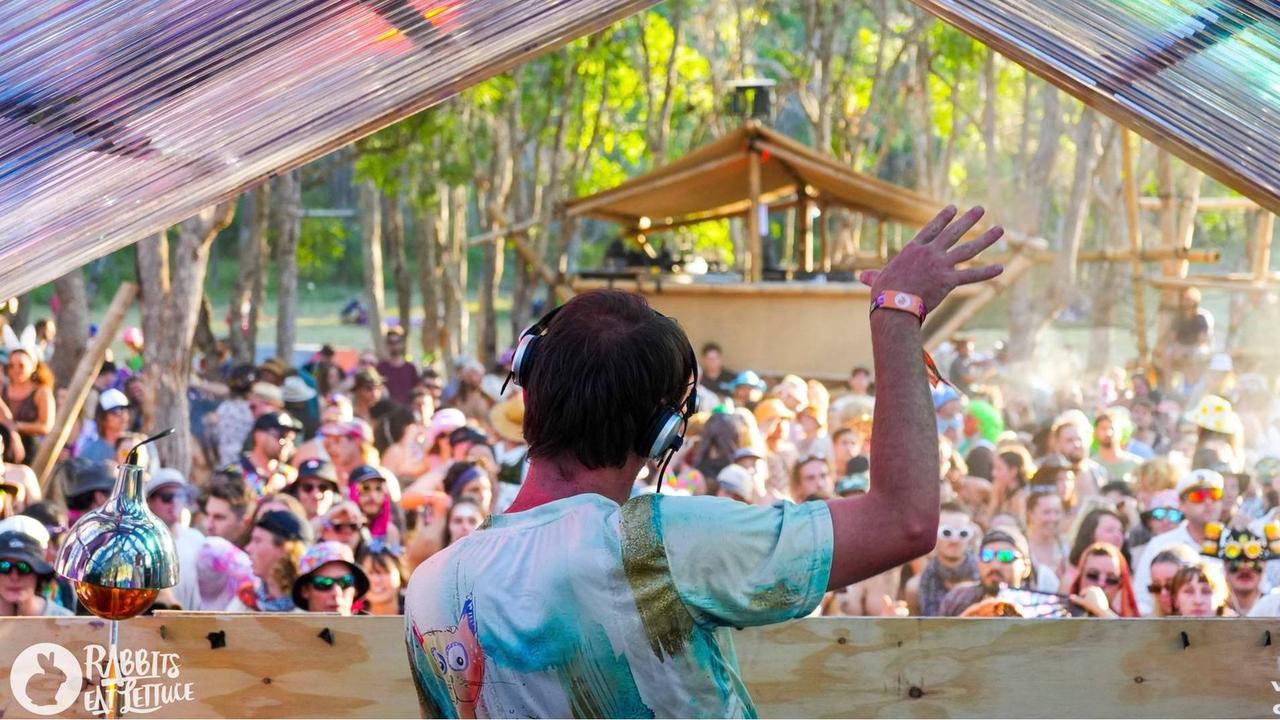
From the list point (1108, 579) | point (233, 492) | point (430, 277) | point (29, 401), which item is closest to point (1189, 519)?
point (1108, 579)

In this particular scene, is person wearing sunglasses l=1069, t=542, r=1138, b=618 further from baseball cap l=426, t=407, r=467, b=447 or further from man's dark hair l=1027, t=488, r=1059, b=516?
baseball cap l=426, t=407, r=467, b=447

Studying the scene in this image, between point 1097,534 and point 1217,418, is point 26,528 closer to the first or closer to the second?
point 1097,534

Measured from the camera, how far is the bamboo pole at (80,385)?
881 centimetres

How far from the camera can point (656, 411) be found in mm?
2193

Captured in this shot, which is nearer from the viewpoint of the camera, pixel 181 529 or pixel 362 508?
pixel 181 529

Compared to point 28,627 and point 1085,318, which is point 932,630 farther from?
point 1085,318

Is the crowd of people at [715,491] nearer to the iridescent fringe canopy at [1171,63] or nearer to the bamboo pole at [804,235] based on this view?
the iridescent fringe canopy at [1171,63]

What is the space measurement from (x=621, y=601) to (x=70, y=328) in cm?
1195

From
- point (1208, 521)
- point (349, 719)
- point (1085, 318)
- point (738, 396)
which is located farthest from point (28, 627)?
point (1085, 318)

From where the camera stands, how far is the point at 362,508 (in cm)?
795

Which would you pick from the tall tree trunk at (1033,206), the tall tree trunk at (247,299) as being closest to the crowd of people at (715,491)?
the tall tree trunk at (247,299)

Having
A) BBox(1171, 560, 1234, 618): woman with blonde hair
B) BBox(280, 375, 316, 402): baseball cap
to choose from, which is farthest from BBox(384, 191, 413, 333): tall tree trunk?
BBox(1171, 560, 1234, 618): woman with blonde hair

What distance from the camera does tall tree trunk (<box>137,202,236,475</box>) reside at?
970cm

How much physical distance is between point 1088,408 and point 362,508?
10691 mm
